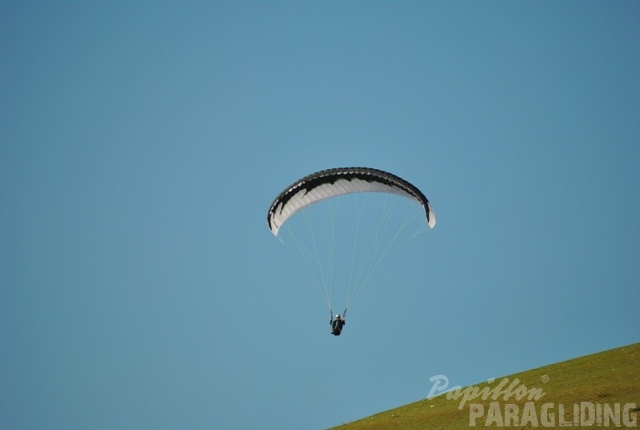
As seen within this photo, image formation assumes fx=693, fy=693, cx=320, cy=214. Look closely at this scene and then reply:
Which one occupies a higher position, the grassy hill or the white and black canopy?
the white and black canopy

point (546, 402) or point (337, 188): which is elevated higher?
point (337, 188)

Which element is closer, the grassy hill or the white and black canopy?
the grassy hill

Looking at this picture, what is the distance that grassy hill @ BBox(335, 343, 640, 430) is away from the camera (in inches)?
1149

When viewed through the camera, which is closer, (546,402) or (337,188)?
(337,188)

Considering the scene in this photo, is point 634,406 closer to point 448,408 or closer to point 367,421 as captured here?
point 448,408

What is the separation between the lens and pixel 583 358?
41406 millimetres

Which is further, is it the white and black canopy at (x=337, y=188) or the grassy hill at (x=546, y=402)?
the white and black canopy at (x=337, y=188)

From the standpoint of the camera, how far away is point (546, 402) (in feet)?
107

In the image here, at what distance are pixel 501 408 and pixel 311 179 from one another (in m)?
14.3

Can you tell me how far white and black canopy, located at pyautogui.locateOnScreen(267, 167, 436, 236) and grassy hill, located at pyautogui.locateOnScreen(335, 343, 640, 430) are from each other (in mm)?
9555

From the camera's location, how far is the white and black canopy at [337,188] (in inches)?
1237

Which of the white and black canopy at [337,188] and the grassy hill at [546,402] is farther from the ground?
the white and black canopy at [337,188]

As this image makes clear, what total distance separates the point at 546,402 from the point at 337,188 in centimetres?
1405

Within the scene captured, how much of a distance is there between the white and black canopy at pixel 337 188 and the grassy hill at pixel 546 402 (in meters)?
9.55
